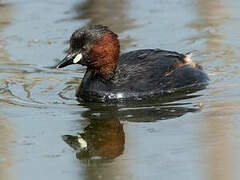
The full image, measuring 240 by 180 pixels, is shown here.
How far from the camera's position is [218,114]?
7867 millimetres

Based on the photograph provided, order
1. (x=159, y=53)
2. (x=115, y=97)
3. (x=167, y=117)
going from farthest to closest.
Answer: (x=159, y=53)
(x=115, y=97)
(x=167, y=117)

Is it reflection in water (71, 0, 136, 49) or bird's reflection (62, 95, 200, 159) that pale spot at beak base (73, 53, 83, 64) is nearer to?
bird's reflection (62, 95, 200, 159)

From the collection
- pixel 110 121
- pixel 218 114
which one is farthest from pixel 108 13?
pixel 218 114

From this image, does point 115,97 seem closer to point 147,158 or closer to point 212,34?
point 147,158

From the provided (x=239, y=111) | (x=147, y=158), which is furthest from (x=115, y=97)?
(x=147, y=158)

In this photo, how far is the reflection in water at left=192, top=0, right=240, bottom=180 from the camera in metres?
6.20

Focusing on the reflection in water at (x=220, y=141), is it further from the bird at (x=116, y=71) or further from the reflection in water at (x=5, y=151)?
the reflection in water at (x=5, y=151)

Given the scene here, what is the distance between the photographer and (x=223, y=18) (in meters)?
13.0

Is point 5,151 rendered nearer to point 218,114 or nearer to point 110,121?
point 110,121

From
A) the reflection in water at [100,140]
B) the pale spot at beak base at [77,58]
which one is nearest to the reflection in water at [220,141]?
the reflection in water at [100,140]

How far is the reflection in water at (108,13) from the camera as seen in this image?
12984 millimetres

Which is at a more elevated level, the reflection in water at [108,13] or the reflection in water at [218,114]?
the reflection in water at [218,114]

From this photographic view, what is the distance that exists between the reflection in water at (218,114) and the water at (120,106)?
0.01 meters

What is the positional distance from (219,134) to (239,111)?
90cm
